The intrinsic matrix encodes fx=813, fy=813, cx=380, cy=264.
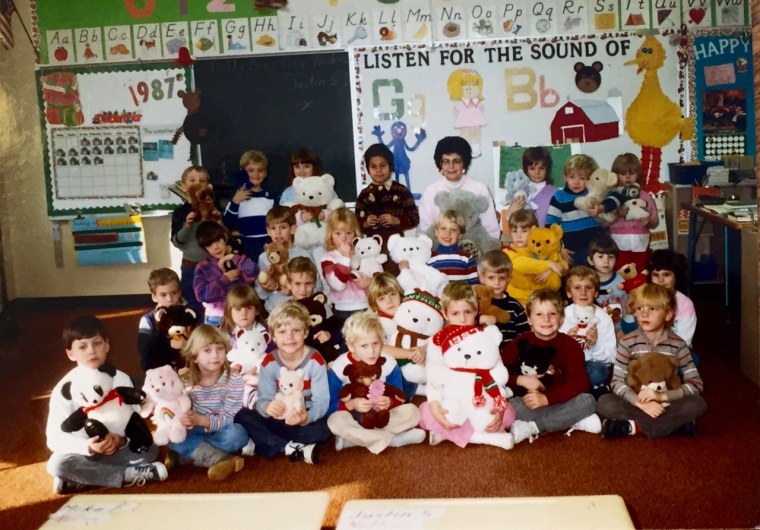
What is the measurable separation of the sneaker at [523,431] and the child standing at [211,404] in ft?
2.95

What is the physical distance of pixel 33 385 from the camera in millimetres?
3229

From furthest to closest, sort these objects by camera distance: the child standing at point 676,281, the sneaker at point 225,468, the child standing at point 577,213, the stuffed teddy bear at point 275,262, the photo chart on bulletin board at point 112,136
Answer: the child standing at point 577,213 < the stuffed teddy bear at point 275,262 < the photo chart on bulletin board at point 112,136 < the child standing at point 676,281 < the sneaker at point 225,468

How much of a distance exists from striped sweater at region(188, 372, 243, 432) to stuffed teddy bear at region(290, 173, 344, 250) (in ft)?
3.17

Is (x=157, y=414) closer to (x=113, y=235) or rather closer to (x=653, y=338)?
(x=113, y=235)

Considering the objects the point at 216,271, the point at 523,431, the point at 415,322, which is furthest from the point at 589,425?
the point at 216,271

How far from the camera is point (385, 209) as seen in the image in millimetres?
3676

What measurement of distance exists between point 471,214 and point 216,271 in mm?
1171

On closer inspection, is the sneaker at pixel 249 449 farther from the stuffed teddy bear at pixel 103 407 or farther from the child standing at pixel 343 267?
the child standing at pixel 343 267

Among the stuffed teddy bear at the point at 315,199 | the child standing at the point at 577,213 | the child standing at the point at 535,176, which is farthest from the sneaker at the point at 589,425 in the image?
the stuffed teddy bear at the point at 315,199

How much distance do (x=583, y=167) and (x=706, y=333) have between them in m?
0.94

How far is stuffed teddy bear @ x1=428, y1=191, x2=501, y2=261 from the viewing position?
3596 mm

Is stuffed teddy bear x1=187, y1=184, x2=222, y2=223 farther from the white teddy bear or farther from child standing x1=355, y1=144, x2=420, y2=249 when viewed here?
the white teddy bear

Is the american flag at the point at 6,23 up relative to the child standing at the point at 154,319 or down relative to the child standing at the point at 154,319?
up

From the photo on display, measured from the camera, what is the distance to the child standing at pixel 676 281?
3113mm
